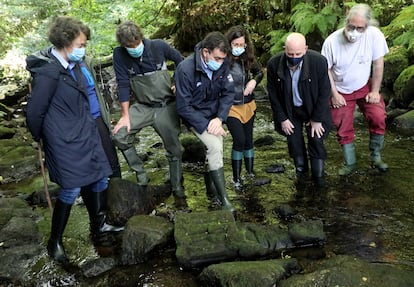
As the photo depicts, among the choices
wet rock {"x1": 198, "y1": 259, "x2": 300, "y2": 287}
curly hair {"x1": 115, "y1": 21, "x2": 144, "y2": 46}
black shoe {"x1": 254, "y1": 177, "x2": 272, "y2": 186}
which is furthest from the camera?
black shoe {"x1": 254, "y1": 177, "x2": 272, "y2": 186}

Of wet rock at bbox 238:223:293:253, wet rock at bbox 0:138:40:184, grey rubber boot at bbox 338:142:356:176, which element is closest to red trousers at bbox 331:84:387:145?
grey rubber boot at bbox 338:142:356:176

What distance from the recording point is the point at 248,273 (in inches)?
142

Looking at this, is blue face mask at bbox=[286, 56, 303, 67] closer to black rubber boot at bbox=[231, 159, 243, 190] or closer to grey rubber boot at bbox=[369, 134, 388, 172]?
black rubber boot at bbox=[231, 159, 243, 190]

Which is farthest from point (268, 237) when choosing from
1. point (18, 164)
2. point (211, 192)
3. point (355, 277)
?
point (18, 164)

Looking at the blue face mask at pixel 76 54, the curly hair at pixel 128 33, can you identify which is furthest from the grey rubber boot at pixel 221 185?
the blue face mask at pixel 76 54

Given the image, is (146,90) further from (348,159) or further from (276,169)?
(348,159)

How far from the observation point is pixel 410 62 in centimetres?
A: 1022

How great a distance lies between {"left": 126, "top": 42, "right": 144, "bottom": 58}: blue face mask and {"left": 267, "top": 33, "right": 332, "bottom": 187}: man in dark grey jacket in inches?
66.8

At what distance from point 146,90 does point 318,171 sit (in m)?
2.59

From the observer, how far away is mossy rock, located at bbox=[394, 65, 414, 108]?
30.4 feet

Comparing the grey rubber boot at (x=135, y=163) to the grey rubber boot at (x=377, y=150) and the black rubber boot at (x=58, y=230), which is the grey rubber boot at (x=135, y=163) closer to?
the black rubber boot at (x=58, y=230)

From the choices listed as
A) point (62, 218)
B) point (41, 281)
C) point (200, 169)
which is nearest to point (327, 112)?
point (200, 169)

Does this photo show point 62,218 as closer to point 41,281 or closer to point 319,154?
point 41,281

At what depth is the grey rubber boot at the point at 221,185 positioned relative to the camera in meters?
5.19
